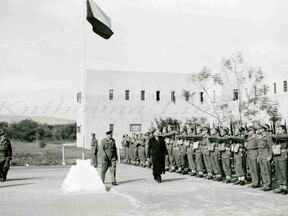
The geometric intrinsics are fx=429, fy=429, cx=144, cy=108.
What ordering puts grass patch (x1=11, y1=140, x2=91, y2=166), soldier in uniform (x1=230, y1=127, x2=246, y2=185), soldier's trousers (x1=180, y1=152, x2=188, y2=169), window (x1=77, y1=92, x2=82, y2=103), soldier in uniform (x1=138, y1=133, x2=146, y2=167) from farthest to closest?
window (x1=77, y1=92, x2=82, y2=103) < grass patch (x1=11, y1=140, x2=91, y2=166) < soldier in uniform (x1=138, y1=133, x2=146, y2=167) < soldier's trousers (x1=180, y1=152, x2=188, y2=169) < soldier in uniform (x1=230, y1=127, x2=246, y2=185)

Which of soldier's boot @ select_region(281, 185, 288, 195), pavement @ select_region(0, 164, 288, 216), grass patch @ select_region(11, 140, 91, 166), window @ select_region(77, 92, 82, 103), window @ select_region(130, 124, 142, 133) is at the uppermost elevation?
window @ select_region(77, 92, 82, 103)

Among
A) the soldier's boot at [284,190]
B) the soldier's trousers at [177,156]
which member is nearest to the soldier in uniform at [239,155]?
the soldier's boot at [284,190]

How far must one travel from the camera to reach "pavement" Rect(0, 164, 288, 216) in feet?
30.2

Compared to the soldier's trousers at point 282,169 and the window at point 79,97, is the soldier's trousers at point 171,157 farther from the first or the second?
the window at point 79,97

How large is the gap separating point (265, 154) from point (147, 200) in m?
3.94

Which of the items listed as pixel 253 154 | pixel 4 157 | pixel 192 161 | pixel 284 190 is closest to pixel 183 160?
pixel 192 161

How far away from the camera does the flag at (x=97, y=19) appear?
13.0 m

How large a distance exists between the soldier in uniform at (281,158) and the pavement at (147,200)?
36cm

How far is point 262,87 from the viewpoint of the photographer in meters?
29.6

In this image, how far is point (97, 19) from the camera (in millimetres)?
13172

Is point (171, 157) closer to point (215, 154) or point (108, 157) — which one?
point (215, 154)

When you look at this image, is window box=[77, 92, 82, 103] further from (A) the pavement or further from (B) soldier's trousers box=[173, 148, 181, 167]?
(A) the pavement

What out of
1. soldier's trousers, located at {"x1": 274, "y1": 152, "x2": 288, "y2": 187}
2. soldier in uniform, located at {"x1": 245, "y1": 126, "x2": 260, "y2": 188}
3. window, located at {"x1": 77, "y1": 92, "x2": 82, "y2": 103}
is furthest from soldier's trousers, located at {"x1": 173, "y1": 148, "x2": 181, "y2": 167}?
window, located at {"x1": 77, "y1": 92, "x2": 82, "y2": 103}

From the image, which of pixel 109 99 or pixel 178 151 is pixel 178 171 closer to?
pixel 178 151
